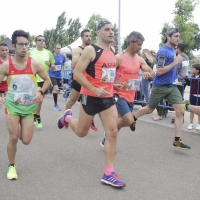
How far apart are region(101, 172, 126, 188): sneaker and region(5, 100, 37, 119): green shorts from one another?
50.4 inches

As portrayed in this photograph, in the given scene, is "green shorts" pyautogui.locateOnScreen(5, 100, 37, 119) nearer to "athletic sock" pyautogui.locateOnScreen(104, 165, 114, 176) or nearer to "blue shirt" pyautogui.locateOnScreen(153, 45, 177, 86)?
"athletic sock" pyautogui.locateOnScreen(104, 165, 114, 176)

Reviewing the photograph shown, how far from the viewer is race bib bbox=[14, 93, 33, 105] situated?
3.96 metres

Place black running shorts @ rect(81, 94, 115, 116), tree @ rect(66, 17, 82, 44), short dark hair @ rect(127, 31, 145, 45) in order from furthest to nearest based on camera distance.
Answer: tree @ rect(66, 17, 82, 44)
short dark hair @ rect(127, 31, 145, 45)
black running shorts @ rect(81, 94, 115, 116)

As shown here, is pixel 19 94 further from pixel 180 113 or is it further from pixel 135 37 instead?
pixel 180 113

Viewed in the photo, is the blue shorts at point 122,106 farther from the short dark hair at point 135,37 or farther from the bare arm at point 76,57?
the bare arm at point 76,57

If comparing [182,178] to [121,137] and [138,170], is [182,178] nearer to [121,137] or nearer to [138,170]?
[138,170]

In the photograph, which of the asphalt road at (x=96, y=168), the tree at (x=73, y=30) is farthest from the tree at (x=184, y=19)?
the asphalt road at (x=96, y=168)

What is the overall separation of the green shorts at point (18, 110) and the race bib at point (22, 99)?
43 mm

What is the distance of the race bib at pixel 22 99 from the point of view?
3.96 metres

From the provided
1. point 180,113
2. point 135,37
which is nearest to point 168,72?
point 180,113

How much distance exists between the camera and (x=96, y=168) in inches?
170

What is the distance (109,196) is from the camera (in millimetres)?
3430

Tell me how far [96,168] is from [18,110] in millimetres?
1340

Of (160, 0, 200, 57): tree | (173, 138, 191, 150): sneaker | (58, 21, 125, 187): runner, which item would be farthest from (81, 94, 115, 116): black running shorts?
(160, 0, 200, 57): tree
